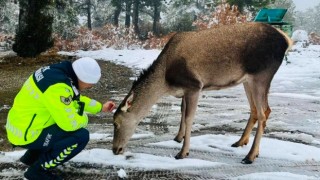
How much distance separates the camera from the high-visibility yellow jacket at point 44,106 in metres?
4.14

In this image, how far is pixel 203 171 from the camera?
5.14 m

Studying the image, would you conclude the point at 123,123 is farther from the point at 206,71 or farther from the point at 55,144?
the point at 55,144

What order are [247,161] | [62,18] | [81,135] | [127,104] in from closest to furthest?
[81,135], [247,161], [127,104], [62,18]

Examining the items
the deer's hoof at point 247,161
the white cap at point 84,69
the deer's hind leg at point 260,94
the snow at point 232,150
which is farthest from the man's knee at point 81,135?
the deer's hind leg at point 260,94

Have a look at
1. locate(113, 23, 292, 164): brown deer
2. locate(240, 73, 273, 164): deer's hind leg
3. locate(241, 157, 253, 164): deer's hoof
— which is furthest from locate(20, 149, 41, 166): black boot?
locate(240, 73, 273, 164): deer's hind leg

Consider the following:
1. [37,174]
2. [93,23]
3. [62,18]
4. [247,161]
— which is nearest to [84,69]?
[37,174]

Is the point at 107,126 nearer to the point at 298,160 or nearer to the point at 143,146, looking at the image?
the point at 143,146

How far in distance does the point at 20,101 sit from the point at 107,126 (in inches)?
128

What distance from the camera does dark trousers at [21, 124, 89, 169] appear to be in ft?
14.4

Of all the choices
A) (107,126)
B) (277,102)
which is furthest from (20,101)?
(277,102)

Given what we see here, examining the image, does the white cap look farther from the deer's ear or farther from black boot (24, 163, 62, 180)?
the deer's ear

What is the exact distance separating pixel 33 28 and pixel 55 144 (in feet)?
49.9

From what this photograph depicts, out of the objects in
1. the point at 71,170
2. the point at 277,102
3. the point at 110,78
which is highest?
the point at 71,170

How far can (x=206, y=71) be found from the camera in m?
5.99
